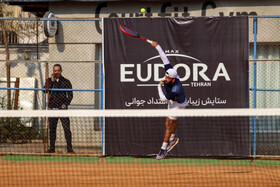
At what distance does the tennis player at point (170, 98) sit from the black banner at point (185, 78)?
0.96 ft

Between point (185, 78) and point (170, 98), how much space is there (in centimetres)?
105

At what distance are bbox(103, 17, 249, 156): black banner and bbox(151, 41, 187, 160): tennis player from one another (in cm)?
29

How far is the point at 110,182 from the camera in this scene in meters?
7.48

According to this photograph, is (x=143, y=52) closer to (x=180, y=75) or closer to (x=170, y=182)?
(x=180, y=75)

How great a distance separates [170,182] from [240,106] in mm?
2684

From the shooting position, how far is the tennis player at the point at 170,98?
28.9 ft

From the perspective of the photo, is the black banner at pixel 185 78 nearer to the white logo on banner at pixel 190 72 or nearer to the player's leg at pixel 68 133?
the white logo on banner at pixel 190 72

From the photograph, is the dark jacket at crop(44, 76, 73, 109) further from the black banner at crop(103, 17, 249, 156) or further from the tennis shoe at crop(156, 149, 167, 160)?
the tennis shoe at crop(156, 149, 167, 160)

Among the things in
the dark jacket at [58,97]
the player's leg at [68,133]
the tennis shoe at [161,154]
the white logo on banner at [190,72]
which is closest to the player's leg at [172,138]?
the tennis shoe at [161,154]

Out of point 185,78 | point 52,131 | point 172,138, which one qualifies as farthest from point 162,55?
point 52,131

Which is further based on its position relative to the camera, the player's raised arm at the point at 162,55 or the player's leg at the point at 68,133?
the player's leg at the point at 68,133

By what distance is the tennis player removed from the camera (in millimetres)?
8805

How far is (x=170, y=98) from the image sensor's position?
8.68 metres

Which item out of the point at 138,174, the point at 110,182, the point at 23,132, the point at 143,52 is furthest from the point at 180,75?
the point at 23,132
